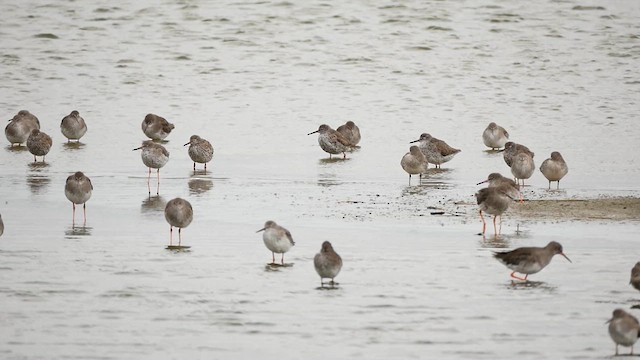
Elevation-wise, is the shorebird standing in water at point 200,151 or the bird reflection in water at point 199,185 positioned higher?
the shorebird standing in water at point 200,151

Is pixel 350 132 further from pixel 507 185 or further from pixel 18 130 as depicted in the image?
pixel 507 185

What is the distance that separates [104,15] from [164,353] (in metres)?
36.6

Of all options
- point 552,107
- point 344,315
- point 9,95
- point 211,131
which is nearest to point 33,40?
point 9,95

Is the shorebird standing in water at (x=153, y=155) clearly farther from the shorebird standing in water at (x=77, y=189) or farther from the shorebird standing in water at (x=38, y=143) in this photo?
the shorebird standing in water at (x=77, y=189)

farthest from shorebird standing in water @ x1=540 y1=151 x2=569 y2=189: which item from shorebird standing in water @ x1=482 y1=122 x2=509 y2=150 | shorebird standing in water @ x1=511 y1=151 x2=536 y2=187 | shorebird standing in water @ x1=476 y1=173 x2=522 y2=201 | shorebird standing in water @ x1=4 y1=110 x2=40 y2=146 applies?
shorebird standing in water @ x1=4 y1=110 x2=40 y2=146

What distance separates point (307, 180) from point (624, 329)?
10819mm

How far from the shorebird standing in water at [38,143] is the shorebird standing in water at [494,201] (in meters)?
9.34

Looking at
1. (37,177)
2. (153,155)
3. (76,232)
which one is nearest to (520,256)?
(76,232)

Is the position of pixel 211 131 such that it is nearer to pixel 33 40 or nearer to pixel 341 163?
pixel 341 163

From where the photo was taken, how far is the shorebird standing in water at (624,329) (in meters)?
11.1

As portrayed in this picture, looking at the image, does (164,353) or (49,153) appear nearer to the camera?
(164,353)

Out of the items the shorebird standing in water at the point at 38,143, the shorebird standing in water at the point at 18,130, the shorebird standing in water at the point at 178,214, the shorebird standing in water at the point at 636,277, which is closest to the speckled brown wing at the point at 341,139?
the shorebird standing in water at the point at 38,143

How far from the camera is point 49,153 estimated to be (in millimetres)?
24516

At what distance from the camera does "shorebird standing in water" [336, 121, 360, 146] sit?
2569 cm
